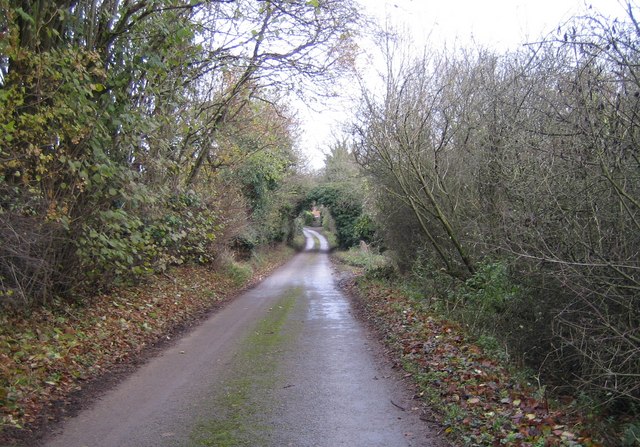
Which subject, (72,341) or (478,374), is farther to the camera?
(72,341)

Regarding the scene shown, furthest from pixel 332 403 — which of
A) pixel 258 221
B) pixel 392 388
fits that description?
pixel 258 221

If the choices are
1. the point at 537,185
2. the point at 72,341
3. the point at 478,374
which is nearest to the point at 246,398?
the point at 478,374

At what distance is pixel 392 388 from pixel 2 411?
4713 millimetres

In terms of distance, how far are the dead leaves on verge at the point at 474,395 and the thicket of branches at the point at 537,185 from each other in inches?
26.9

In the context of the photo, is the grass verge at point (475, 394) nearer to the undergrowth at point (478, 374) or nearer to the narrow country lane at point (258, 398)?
the undergrowth at point (478, 374)

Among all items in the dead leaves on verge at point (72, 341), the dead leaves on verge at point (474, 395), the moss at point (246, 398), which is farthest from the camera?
the dead leaves on verge at point (72, 341)

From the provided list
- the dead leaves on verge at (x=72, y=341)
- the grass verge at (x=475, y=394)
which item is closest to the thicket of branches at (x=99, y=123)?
the dead leaves on verge at (x=72, y=341)

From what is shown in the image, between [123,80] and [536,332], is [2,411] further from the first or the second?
[536,332]

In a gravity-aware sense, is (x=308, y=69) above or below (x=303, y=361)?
above

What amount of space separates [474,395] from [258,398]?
2702 millimetres

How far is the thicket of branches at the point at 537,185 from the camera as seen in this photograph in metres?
5.28

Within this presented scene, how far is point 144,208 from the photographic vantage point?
10.5m

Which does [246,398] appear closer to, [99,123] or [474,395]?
[474,395]

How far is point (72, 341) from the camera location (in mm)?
8109
